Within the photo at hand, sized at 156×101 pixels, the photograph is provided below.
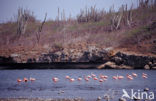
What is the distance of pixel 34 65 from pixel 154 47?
68.2 feet

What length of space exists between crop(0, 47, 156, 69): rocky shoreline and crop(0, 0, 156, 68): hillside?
0.33m

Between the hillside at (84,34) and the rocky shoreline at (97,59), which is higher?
the hillside at (84,34)

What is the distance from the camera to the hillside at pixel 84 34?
185ft

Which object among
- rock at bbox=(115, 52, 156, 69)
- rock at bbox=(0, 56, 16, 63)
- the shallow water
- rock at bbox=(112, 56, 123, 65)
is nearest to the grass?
rock at bbox=(0, 56, 16, 63)

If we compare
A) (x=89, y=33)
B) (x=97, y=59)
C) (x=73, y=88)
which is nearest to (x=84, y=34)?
(x=89, y=33)

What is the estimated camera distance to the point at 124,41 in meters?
58.2

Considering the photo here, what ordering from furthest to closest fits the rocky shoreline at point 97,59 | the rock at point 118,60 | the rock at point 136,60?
the rock at point 118,60
the rocky shoreline at point 97,59
the rock at point 136,60

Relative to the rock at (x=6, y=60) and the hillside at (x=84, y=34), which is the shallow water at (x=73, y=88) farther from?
the rock at (x=6, y=60)

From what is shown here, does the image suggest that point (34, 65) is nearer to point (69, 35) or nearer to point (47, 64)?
point (47, 64)

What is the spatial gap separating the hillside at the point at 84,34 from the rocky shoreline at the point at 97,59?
330 mm

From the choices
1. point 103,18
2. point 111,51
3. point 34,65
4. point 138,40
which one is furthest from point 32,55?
point 103,18

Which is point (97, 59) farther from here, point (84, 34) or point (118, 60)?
point (84, 34)

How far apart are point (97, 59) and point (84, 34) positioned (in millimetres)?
15706

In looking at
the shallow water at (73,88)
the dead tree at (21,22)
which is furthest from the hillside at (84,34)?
the shallow water at (73,88)
